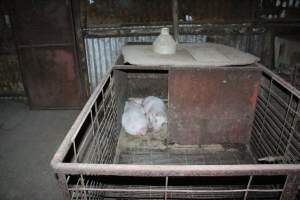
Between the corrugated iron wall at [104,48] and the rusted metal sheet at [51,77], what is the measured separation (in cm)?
25

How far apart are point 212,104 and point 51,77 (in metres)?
2.38

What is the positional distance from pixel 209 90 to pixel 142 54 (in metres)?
0.59

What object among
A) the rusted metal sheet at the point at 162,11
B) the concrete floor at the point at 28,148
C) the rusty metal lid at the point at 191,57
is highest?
the rusted metal sheet at the point at 162,11

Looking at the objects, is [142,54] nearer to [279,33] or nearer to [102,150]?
[102,150]

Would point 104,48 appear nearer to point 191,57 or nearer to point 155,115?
point 155,115

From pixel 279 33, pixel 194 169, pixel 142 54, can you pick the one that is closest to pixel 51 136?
pixel 142 54

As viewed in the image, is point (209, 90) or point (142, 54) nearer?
point (209, 90)

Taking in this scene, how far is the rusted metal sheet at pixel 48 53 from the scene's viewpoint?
117 inches

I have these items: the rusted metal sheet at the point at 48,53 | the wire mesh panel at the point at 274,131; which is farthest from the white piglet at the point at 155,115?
the rusted metal sheet at the point at 48,53

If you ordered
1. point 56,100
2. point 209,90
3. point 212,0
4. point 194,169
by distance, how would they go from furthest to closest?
point 56,100 < point 212,0 < point 209,90 < point 194,169

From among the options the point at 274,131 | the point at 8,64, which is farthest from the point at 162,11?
the point at 8,64

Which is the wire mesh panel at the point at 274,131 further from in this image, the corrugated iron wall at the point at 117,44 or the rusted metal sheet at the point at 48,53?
the rusted metal sheet at the point at 48,53

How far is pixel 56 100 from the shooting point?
3410mm

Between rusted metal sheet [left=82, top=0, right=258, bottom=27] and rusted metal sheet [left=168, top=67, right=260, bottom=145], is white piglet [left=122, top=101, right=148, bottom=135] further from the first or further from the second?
rusted metal sheet [left=82, top=0, right=258, bottom=27]
